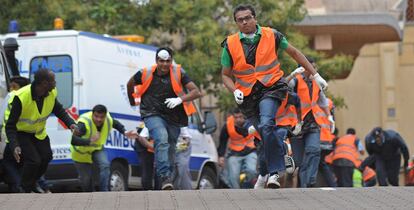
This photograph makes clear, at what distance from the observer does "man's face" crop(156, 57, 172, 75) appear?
14062 millimetres

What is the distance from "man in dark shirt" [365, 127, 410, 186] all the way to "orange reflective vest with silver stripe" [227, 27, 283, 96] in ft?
28.6

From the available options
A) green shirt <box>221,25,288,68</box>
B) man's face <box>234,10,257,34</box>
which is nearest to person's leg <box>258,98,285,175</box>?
green shirt <box>221,25,288,68</box>

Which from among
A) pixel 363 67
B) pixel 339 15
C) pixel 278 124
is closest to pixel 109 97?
pixel 278 124

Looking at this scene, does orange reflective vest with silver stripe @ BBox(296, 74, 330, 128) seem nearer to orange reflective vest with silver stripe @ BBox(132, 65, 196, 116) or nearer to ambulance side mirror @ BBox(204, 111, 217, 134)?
orange reflective vest with silver stripe @ BBox(132, 65, 196, 116)

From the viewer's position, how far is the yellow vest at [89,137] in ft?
51.6

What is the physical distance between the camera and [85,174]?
1597 centimetres

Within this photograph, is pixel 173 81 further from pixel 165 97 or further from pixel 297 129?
pixel 297 129

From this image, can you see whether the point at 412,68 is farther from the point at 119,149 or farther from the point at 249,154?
the point at 119,149

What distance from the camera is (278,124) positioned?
12172 millimetres

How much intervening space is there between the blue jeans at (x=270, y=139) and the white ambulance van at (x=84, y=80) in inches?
193

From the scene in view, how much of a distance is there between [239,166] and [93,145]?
12.8ft

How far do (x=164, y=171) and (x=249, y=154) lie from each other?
224 inches

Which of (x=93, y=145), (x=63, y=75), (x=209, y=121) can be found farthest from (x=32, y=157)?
(x=209, y=121)

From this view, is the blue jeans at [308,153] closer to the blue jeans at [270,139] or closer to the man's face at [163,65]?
the man's face at [163,65]
